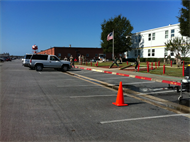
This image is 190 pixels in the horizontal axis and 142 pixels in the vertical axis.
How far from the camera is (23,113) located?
5.36 m

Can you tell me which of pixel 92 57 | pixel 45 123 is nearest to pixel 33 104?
pixel 45 123

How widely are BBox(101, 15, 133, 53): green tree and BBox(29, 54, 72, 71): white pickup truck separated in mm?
27721

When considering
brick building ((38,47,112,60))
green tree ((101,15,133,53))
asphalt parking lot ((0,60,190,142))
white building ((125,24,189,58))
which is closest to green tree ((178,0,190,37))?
white building ((125,24,189,58))

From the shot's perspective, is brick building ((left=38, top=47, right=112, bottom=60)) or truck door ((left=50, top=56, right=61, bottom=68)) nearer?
truck door ((left=50, top=56, right=61, bottom=68))

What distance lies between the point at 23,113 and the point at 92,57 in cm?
6466

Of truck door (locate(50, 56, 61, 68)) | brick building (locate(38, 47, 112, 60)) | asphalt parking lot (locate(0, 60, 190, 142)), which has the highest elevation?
brick building (locate(38, 47, 112, 60))

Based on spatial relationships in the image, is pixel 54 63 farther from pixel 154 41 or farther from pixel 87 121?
pixel 154 41

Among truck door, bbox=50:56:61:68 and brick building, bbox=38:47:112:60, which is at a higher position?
brick building, bbox=38:47:112:60

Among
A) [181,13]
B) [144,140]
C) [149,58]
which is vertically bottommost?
[144,140]

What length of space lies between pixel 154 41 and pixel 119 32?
466 inches

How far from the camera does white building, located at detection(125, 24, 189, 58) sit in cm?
3438

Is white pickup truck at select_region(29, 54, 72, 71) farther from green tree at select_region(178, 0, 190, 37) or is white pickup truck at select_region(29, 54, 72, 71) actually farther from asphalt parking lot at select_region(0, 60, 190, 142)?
green tree at select_region(178, 0, 190, 37)

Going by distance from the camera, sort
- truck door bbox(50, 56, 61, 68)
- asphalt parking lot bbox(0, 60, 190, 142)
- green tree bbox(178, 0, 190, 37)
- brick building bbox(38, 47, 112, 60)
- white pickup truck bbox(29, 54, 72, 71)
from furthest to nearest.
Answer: brick building bbox(38, 47, 112, 60) < green tree bbox(178, 0, 190, 37) < truck door bbox(50, 56, 61, 68) < white pickup truck bbox(29, 54, 72, 71) < asphalt parking lot bbox(0, 60, 190, 142)

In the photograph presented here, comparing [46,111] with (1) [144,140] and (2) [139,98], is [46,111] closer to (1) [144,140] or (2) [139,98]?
(1) [144,140]
